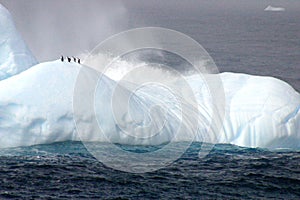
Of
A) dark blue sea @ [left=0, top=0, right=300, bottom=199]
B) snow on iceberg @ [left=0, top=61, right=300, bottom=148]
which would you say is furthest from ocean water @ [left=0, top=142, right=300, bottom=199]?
snow on iceberg @ [left=0, top=61, right=300, bottom=148]

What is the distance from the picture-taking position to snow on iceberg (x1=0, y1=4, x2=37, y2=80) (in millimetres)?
47500

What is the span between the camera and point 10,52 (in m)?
48.5

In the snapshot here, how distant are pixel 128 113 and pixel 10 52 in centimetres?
1349

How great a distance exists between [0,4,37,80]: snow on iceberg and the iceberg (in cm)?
571

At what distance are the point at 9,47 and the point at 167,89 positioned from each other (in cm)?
1255

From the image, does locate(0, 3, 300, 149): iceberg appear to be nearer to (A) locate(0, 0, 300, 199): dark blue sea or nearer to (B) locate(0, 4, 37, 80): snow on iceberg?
(A) locate(0, 0, 300, 199): dark blue sea

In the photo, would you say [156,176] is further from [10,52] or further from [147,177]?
[10,52]

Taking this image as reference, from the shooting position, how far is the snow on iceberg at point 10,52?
156 feet

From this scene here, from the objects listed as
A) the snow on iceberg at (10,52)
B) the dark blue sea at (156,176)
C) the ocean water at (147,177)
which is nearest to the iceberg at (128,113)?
the dark blue sea at (156,176)

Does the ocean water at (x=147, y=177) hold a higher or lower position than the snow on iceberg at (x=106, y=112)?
lower

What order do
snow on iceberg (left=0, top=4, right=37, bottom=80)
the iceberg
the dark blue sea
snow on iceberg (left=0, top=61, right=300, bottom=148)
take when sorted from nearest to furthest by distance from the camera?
the dark blue sea < snow on iceberg (left=0, top=61, right=300, bottom=148) < the iceberg < snow on iceberg (left=0, top=4, right=37, bottom=80)

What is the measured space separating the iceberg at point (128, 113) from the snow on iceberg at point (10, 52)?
571cm

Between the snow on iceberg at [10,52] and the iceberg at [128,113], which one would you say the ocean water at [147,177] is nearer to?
the iceberg at [128,113]

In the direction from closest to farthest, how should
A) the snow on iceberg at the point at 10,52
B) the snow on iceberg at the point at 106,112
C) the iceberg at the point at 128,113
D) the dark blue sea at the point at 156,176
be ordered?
the dark blue sea at the point at 156,176, the snow on iceberg at the point at 106,112, the iceberg at the point at 128,113, the snow on iceberg at the point at 10,52
